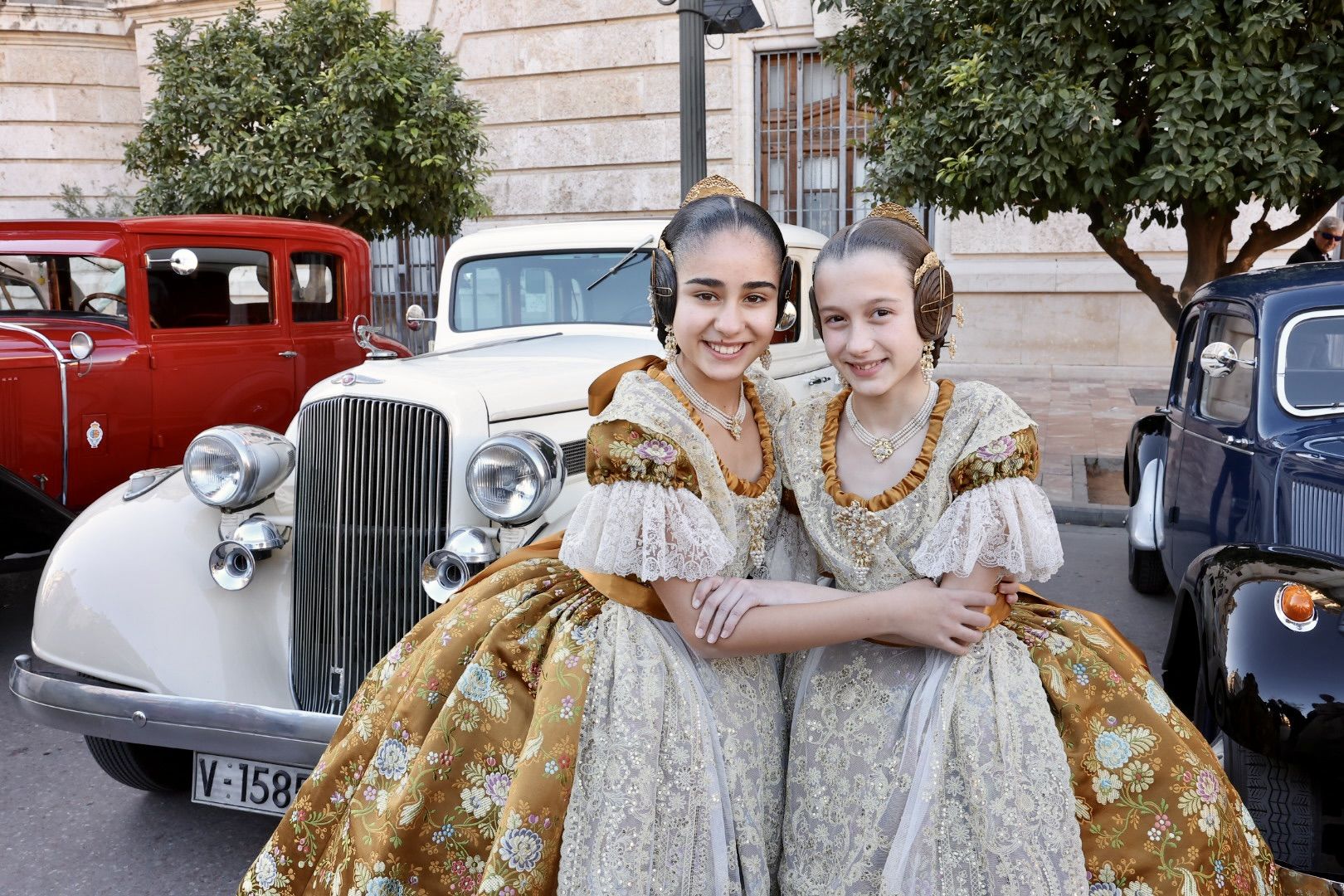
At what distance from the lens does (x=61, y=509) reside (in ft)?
14.0

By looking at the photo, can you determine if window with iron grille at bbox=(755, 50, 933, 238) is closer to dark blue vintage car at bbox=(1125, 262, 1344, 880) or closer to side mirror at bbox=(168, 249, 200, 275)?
dark blue vintage car at bbox=(1125, 262, 1344, 880)

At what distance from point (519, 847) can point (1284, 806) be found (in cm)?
175

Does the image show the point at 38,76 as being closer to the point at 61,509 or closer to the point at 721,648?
the point at 61,509

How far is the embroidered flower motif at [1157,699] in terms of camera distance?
168 centimetres

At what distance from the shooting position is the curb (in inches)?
263

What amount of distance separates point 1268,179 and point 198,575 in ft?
18.1

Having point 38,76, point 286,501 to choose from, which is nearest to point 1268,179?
point 286,501

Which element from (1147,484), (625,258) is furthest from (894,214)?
(1147,484)

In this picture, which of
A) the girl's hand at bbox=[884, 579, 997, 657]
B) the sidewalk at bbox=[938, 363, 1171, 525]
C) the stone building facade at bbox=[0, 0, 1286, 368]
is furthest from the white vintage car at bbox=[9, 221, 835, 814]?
the stone building facade at bbox=[0, 0, 1286, 368]

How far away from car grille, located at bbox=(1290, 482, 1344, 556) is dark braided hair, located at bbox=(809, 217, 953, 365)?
2.09 m

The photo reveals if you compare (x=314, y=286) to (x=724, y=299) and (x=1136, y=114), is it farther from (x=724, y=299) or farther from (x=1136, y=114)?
(x=1136, y=114)

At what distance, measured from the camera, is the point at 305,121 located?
9000mm

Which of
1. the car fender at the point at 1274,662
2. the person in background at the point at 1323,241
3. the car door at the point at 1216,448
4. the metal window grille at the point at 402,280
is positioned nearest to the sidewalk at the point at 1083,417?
the car door at the point at 1216,448

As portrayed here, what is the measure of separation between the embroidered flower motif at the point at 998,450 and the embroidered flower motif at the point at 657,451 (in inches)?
18.6
